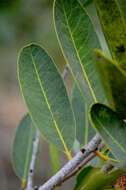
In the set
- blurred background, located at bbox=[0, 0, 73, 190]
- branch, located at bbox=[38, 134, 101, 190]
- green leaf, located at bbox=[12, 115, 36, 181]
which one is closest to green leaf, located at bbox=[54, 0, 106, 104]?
branch, located at bbox=[38, 134, 101, 190]

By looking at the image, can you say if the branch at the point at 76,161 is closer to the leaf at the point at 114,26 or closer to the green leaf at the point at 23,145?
the leaf at the point at 114,26

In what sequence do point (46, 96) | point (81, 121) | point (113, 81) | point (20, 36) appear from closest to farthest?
point (113, 81) < point (46, 96) < point (81, 121) < point (20, 36)

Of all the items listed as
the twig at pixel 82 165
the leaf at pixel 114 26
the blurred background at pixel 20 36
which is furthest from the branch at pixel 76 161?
the blurred background at pixel 20 36

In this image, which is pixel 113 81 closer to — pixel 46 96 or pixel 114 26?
pixel 114 26

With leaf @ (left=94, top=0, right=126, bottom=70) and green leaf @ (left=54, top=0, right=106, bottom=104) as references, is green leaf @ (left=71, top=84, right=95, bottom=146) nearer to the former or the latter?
green leaf @ (left=54, top=0, right=106, bottom=104)

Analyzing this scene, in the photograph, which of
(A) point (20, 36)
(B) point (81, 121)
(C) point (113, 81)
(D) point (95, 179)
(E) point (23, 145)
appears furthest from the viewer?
(A) point (20, 36)

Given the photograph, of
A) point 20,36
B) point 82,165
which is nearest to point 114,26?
point 82,165
